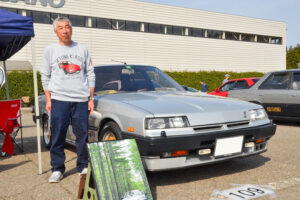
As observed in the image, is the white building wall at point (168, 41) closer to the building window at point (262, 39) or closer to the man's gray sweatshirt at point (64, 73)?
the building window at point (262, 39)

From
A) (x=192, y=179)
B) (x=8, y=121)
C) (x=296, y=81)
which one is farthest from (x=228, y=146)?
(x=296, y=81)

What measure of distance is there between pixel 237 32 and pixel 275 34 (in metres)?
5.80

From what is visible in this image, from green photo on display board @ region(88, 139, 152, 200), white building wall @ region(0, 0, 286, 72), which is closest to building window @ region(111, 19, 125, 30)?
white building wall @ region(0, 0, 286, 72)

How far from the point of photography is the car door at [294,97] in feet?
22.8

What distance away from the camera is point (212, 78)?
24125 millimetres

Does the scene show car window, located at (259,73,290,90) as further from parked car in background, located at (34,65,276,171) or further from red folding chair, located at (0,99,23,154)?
red folding chair, located at (0,99,23,154)

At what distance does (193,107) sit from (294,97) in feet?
16.0

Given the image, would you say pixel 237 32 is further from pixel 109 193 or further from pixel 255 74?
pixel 109 193

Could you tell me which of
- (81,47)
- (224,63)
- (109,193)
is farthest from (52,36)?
(109,193)

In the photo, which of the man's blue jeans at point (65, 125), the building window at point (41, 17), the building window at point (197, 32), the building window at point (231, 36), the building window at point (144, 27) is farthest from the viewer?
the building window at point (231, 36)

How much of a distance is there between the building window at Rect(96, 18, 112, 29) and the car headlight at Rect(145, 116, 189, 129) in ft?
64.9

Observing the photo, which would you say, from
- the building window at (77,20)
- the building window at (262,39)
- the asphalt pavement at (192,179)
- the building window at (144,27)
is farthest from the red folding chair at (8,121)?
the building window at (262,39)

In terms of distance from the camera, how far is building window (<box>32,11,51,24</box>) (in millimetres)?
19042

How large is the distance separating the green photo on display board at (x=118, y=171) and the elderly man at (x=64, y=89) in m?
0.79
